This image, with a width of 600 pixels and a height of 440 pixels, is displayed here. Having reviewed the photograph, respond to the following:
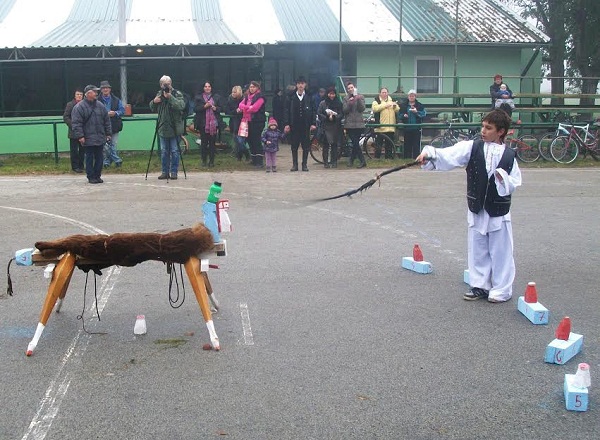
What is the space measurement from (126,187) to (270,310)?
330 inches

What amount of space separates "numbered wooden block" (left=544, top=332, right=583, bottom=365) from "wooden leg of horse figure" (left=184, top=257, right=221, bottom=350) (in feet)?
8.01

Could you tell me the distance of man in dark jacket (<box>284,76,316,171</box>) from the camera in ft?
54.9

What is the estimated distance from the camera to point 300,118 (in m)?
16.8

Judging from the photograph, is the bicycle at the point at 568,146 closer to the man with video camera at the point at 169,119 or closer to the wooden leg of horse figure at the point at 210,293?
the man with video camera at the point at 169,119

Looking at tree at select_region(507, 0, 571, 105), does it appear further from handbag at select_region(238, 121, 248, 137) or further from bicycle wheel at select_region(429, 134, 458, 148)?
handbag at select_region(238, 121, 248, 137)

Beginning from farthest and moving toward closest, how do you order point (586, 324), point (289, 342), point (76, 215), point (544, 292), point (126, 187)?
point (126, 187) < point (76, 215) < point (544, 292) < point (586, 324) < point (289, 342)

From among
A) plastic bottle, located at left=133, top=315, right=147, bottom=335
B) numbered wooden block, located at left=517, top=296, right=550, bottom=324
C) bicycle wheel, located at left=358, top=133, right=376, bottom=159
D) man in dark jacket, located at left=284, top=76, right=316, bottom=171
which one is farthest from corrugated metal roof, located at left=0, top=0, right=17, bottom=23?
numbered wooden block, located at left=517, top=296, right=550, bottom=324

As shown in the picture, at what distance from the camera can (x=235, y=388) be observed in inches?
208

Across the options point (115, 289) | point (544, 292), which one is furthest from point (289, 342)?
point (544, 292)

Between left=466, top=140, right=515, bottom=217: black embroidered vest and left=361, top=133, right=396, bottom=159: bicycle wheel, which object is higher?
left=466, top=140, right=515, bottom=217: black embroidered vest

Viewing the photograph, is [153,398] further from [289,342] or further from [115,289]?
[115,289]

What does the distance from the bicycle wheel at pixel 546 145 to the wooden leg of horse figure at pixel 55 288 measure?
48.6ft

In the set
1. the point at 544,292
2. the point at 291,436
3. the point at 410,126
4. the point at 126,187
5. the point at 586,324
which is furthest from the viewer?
the point at 410,126

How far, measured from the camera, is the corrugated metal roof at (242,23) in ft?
69.4
